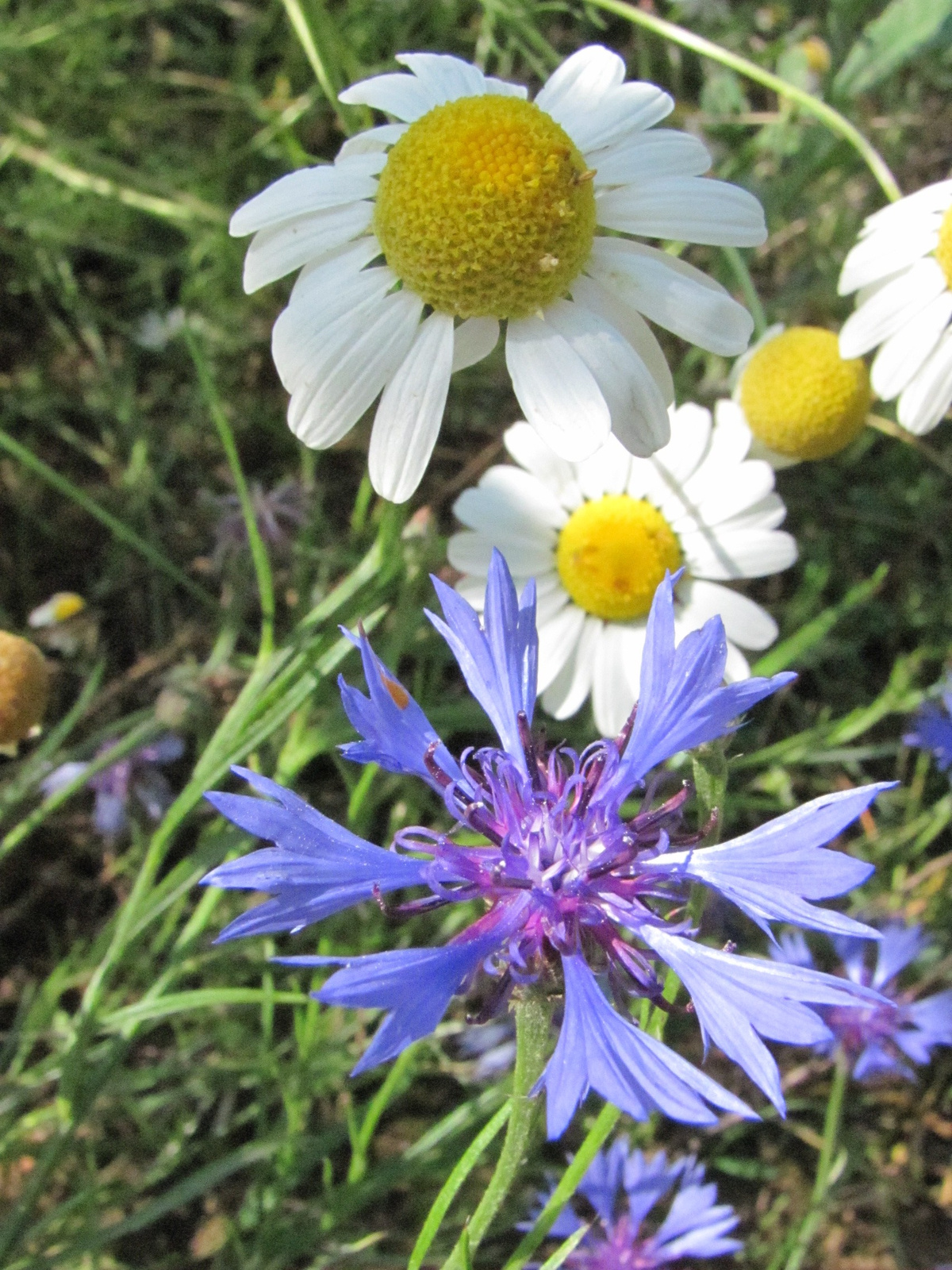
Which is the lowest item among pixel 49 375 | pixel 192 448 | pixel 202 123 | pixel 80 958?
pixel 80 958

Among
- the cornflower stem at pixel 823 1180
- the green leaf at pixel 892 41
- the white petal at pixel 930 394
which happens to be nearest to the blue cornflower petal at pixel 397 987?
the cornflower stem at pixel 823 1180

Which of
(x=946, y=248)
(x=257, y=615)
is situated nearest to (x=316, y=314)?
(x=946, y=248)

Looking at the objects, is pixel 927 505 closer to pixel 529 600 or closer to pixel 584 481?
pixel 584 481

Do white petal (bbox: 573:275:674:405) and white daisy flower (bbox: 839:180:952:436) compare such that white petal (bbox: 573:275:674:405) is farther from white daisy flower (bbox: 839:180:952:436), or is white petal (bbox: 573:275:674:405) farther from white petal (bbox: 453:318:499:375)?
white daisy flower (bbox: 839:180:952:436)

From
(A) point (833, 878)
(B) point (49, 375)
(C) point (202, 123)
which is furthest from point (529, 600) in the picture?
(C) point (202, 123)

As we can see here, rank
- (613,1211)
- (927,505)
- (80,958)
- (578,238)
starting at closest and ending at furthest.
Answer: (578,238) < (613,1211) < (80,958) < (927,505)

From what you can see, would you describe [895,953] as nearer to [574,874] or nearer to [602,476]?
[602,476]

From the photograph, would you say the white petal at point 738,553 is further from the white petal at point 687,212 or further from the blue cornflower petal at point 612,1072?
the blue cornflower petal at point 612,1072
